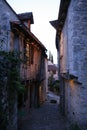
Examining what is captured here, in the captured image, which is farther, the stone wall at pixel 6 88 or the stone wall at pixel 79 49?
the stone wall at pixel 79 49

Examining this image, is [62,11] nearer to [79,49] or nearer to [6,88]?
[79,49]

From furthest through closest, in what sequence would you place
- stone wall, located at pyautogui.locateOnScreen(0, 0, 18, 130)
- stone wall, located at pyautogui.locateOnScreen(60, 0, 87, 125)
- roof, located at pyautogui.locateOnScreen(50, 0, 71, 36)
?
roof, located at pyautogui.locateOnScreen(50, 0, 71, 36)
stone wall, located at pyautogui.locateOnScreen(60, 0, 87, 125)
stone wall, located at pyautogui.locateOnScreen(0, 0, 18, 130)

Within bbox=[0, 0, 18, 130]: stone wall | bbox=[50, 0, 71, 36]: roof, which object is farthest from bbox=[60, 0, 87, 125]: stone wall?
bbox=[0, 0, 18, 130]: stone wall

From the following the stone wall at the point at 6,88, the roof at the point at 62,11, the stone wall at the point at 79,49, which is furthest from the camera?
the roof at the point at 62,11

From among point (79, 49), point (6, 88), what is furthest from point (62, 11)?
point (6, 88)

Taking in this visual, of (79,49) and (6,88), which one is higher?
(79,49)

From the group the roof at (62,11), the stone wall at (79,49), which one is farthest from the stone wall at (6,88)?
the stone wall at (79,49)

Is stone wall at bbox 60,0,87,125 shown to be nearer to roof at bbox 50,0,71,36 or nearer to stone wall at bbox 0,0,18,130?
roof at bbox 50,0,71,36

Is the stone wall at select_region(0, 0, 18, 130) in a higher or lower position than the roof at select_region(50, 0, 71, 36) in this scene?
Answer: lower

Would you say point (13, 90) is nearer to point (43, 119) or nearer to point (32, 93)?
point (43, 119)

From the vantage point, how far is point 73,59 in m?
9.56

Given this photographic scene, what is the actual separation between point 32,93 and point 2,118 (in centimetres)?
1141

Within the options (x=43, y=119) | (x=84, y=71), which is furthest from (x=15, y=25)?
(x=43, y=119)

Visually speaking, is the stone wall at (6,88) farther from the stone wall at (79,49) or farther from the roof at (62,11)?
the stone wall at (79,49)
